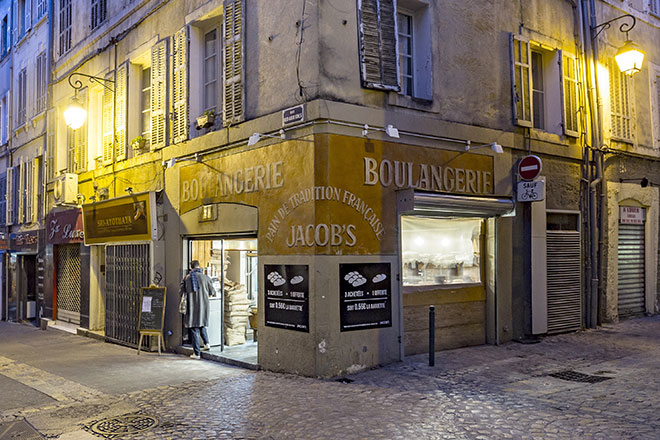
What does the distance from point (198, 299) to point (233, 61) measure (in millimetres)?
3991

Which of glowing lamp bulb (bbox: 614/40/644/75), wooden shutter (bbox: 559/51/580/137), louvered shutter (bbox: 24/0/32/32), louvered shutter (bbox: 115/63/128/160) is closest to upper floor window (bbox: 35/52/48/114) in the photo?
louvered shutter (bbox: 24/0/32/32)

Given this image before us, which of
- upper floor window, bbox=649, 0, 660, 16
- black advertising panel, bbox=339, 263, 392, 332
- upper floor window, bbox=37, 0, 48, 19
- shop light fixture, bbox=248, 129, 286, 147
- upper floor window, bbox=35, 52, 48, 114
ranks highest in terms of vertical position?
upper floor window, bbox=37, 0, 48, 19

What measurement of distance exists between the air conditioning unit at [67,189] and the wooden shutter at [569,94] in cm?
1096

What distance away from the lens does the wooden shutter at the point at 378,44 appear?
29.1 feet

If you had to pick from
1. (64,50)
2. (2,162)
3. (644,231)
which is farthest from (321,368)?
(2,162)

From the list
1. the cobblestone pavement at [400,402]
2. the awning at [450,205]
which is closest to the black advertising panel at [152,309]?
the cobblestone pavement at [400,402]

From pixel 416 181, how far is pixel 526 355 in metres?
3.22

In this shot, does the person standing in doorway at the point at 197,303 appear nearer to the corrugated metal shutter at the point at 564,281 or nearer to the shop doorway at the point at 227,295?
the shop doorway at the point at 227,295

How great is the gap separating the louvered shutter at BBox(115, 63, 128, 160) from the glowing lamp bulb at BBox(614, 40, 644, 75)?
32.8 feet

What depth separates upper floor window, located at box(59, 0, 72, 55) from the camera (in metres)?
16.2

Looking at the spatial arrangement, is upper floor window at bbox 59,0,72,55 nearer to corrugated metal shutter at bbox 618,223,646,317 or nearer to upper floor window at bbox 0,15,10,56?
upper floor window at bbox 0,15,10,56

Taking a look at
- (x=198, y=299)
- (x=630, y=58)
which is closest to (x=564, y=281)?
(x=630, y=58)

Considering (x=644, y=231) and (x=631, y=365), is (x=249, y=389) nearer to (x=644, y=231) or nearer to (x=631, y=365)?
(x=631, y=365)

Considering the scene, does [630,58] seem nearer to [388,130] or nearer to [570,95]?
[570,95]
